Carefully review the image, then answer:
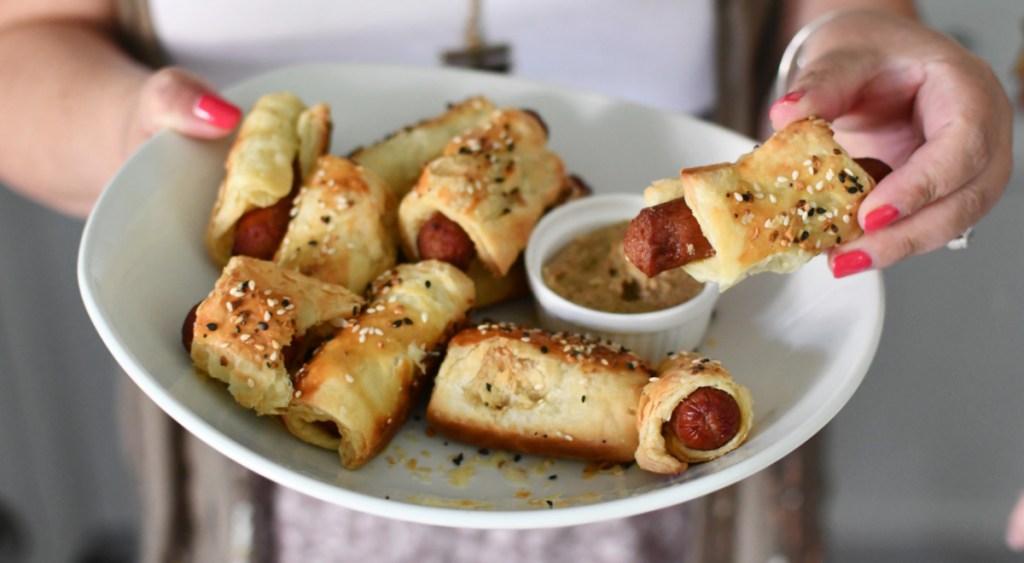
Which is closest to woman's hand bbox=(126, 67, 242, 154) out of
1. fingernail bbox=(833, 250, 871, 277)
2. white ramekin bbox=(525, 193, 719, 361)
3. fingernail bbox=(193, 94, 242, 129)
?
fingernail bbox=(193, 94, 242, 129)

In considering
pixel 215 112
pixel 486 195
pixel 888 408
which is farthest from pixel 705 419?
pixel 888 408

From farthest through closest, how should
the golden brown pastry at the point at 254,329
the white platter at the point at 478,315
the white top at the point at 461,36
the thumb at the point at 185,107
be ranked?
the white top at the point at 461,36, the thumb at the point at 185,107, the golden brown pastry at the point at 254,329, the white platter at the point at 478,315

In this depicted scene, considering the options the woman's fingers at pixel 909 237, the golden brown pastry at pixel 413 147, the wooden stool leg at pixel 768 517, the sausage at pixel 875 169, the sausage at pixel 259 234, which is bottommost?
the wooden stool leg at pixel 768 517

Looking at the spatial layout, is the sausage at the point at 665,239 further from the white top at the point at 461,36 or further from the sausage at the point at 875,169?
the white top at the point at 461,36

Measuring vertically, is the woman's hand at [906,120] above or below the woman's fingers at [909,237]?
above

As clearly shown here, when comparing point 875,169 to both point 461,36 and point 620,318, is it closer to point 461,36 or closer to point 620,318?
point 620,318

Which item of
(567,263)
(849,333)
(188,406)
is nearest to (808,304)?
(849,333)

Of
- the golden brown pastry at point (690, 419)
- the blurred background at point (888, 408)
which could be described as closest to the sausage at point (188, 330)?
the golden brown pastry at point (690, 419)
